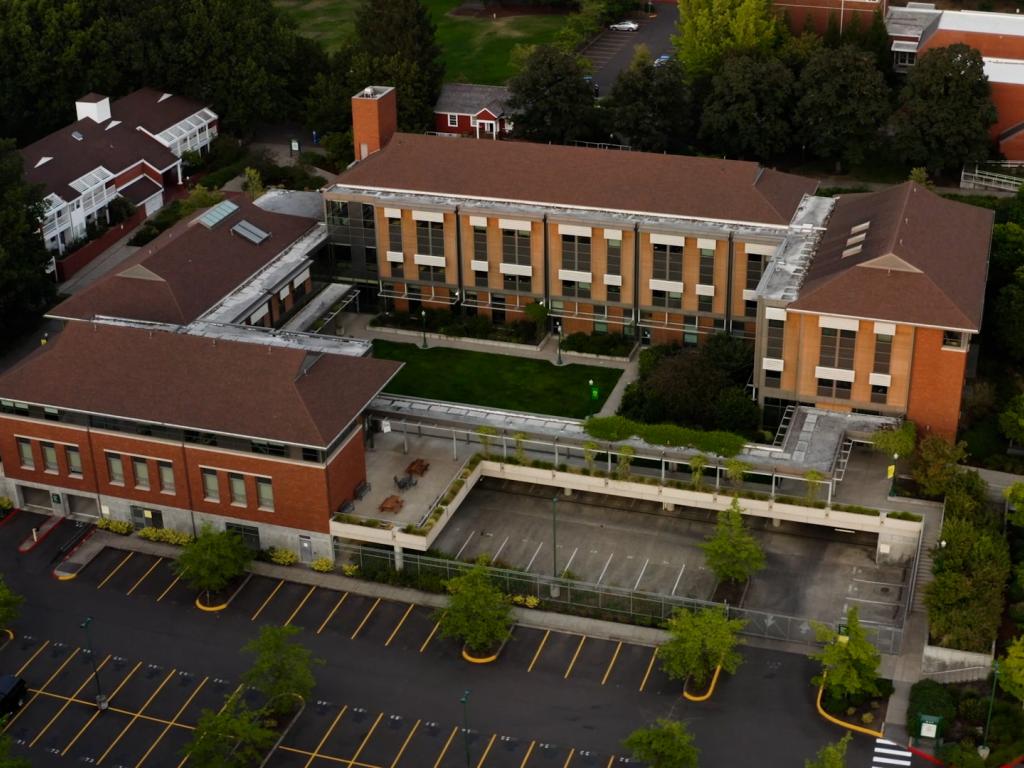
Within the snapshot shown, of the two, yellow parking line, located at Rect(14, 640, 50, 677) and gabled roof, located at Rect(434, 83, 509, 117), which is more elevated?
gabled roof, located at Rect(434, 83, 509, 117)

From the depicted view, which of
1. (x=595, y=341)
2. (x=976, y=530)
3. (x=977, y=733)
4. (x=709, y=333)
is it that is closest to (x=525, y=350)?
(x=595, y=341)

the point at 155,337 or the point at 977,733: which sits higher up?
the point at 155,337

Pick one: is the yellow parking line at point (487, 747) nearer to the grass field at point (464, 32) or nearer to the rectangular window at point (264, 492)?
the rectangular window at point (264, 492)

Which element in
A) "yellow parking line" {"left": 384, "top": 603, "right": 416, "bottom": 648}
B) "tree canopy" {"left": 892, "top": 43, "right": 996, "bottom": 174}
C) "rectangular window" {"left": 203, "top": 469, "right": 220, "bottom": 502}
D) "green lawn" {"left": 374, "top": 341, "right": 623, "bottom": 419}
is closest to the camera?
"yellow parking line" {"left": 384, "top": 603, "right": 416, "bottom": 648}

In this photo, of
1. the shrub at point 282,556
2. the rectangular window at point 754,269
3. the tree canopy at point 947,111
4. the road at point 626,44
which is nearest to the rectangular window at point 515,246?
the rectangular window at point 754,269

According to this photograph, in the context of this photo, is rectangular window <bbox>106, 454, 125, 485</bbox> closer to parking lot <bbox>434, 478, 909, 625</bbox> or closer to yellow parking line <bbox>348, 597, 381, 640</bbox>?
yellow parking line <bbox>348, 597, 381, 640</bbox>

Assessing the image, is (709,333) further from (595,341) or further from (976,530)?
(976,530)

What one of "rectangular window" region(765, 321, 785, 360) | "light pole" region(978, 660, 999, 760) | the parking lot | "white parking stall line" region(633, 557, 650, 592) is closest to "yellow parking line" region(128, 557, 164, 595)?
the parking lot
